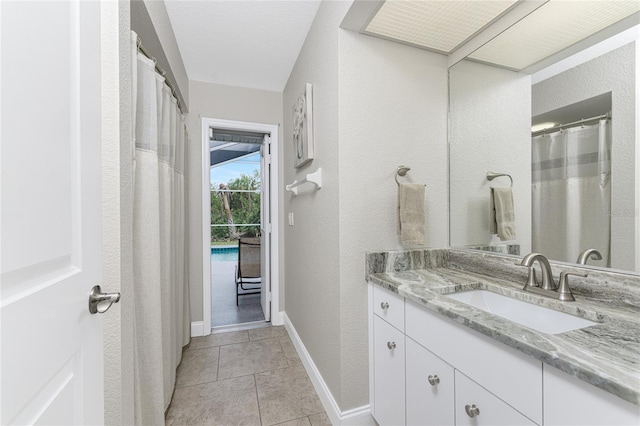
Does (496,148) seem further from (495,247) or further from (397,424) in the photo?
(397,424)

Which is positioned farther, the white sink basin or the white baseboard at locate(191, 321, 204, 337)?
the white baseboard at locate(191, 321, 204, 337)

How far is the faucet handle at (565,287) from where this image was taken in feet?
3.09

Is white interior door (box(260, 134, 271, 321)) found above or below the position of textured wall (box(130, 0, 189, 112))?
below

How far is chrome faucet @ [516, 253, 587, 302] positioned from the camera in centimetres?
95

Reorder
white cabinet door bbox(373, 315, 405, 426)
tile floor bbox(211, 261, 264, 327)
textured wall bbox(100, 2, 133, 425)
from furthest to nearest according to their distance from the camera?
tile floor bbox(211, 261, 264, 327) < white cabinet door bbox(373, 315, 405, 426) < textured wall bbox(100, 2, 133, 425)

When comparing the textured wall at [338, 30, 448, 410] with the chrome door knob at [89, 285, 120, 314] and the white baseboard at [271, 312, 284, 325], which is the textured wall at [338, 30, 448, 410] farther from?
the white baseboard at [271, 312, 284, 325]

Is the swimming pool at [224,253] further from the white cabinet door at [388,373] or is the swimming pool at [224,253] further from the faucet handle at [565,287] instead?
the faucet handle at [565,287]

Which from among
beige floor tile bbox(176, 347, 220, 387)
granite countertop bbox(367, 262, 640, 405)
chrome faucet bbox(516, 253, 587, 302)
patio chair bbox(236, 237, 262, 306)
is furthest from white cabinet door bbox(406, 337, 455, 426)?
patio chair bbox(236, 237, 262, 306)

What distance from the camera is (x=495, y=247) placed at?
1.40 meters

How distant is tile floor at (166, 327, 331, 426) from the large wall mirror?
1.44m

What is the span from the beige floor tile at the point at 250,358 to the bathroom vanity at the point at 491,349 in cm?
97

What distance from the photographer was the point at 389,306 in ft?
4.09

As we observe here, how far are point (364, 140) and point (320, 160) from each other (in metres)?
0.35

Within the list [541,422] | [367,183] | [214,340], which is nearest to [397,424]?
[541,422]
